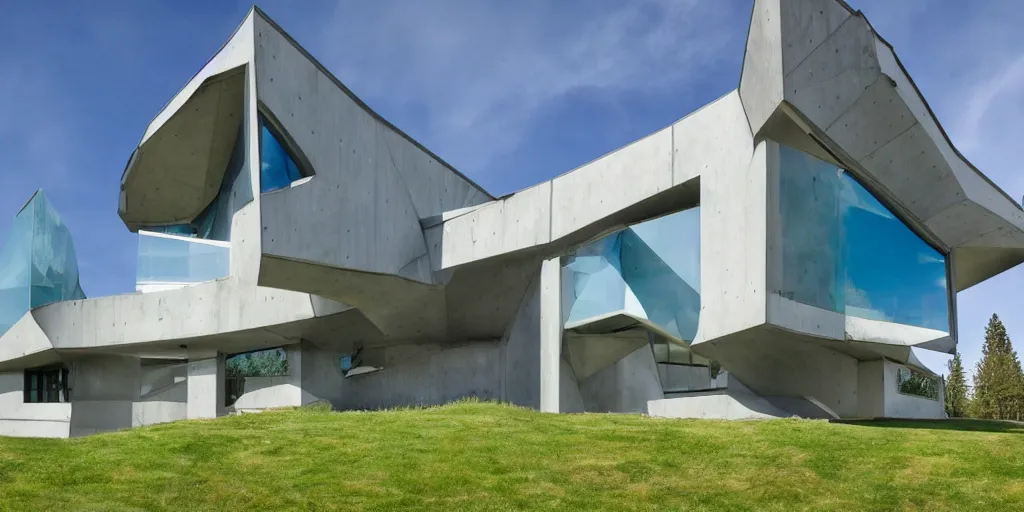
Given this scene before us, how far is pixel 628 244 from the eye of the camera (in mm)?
21906

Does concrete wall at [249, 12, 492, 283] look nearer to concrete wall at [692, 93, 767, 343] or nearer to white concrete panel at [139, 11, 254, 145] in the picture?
white concrete panel at [139, 11, 254, 145]

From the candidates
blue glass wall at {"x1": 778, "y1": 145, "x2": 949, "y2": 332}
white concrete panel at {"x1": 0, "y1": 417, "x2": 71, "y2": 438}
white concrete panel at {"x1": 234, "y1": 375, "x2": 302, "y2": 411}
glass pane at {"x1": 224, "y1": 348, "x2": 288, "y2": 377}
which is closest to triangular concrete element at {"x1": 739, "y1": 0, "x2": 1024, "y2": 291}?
blue glass wall at {"x1": 778, "y1": 145, "x2": 949, "y2": 332}

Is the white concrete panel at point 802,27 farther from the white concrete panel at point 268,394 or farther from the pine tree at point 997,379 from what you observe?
the pine tree at point 997,379

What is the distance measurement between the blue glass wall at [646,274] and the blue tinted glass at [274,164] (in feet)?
23.2

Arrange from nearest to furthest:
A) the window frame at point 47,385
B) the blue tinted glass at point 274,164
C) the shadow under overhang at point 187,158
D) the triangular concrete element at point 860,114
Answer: the triangular concrete element at point 860,114 → the blue tinted glass at point 274,164 → the shadow under overhang at point 187,158 → the window frame at point 47,385

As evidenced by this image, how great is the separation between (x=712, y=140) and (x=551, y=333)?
667 cm

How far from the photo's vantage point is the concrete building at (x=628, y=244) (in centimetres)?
1778

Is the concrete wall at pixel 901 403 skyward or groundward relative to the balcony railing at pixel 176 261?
groundward

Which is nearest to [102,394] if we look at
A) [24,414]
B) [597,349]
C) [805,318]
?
[24,414]

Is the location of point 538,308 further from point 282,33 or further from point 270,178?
point 282,33

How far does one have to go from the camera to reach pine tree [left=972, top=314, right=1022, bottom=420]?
52.2 metres

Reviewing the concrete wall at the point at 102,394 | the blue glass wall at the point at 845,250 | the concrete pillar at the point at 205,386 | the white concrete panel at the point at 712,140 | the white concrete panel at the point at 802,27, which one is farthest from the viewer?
the concrete wall at the point at 102,394

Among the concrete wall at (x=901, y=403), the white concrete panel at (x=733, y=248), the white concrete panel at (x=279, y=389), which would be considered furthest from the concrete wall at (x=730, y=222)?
the white concrete panel at (x=279, y=389)

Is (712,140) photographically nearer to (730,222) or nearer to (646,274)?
(730,222)
